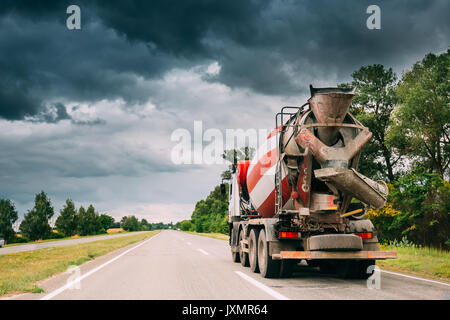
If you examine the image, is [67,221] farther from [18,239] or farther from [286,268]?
[286,268]

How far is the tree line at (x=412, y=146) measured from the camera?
17078mm

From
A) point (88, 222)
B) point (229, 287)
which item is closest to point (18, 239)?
point (88, 222)

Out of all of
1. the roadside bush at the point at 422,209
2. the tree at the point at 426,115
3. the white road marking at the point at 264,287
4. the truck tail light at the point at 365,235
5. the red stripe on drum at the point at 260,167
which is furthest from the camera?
the tree at the point at 426,115

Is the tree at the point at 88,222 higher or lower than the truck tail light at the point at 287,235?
lower

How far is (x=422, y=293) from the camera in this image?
23.3 ft

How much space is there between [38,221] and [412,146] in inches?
2363

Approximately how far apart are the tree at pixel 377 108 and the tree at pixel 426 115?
3194mm

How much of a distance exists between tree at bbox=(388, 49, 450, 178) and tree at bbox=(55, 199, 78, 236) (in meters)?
69.5

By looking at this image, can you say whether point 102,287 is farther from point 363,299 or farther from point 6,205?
point 6,205

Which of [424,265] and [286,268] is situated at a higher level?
[286,268]

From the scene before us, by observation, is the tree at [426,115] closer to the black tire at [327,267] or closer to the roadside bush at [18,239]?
the black tire at [327,267]

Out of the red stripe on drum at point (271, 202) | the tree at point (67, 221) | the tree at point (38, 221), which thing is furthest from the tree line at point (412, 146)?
the tree at point (67, 221)

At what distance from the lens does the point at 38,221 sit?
66.1m

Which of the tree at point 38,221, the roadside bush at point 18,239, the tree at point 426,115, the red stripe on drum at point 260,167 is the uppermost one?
the tree at point 426,115
